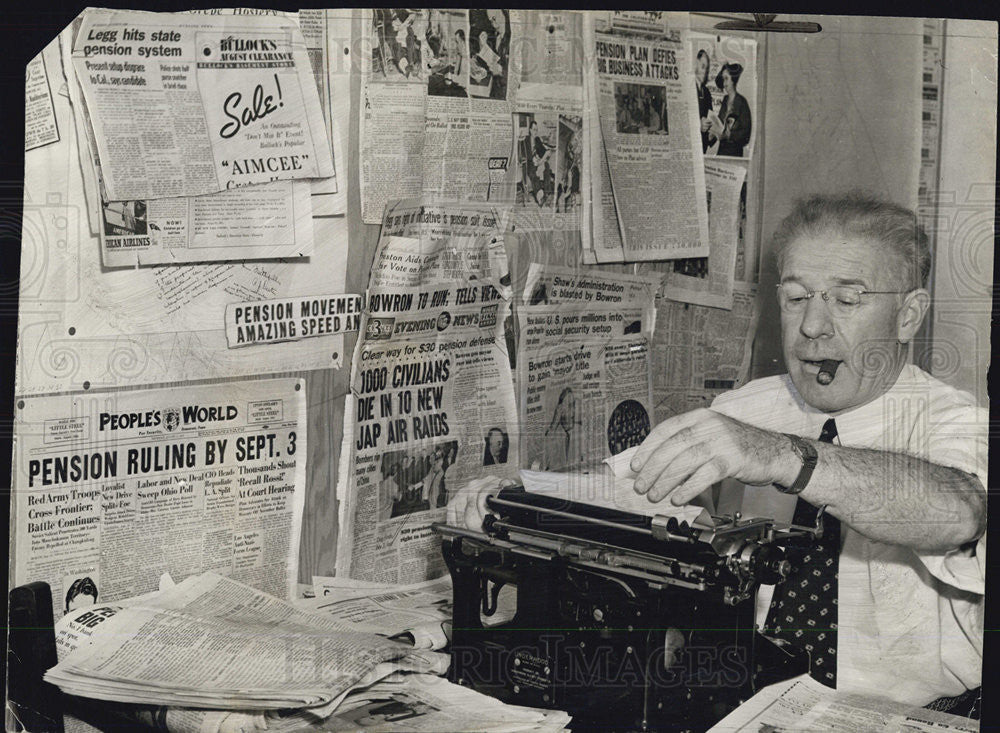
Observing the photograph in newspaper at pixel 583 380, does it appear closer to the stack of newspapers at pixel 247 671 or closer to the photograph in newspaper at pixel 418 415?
the photograph in newspaper at pixel 418 415

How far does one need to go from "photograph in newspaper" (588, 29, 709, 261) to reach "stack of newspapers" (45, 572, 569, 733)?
71 centimetres

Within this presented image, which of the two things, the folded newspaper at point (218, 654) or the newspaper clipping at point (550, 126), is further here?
the newspaper clipping at point (550, 126)

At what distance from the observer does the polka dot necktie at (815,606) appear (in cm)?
154

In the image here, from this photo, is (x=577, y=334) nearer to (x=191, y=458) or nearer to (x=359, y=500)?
(x=359, y=500)

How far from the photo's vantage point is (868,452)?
4.99ft

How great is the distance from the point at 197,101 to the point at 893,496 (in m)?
1.17

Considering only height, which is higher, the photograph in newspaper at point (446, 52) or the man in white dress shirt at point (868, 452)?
the photograph in newspaper at point (446, 52)

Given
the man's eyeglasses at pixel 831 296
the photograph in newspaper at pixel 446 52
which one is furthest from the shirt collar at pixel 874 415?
the photograph in newspaper at pixel 446 52

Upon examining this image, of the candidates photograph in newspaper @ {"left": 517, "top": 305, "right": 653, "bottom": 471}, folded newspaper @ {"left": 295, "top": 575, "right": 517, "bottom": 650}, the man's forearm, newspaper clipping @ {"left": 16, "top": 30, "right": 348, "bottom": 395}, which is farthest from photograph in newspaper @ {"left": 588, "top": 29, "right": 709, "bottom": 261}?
folded newspaper @ {"left": 295, "top": 575, "right": 517, "bottom": 650}

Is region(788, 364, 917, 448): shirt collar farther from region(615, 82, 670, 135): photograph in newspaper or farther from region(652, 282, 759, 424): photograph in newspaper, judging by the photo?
region(615, 82, 670, 135): photograph in newspaper

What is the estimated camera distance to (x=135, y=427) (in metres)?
1.51

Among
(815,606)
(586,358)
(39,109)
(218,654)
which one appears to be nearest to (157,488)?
(218,654)

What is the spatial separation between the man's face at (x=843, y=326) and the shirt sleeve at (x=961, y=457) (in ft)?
0.34

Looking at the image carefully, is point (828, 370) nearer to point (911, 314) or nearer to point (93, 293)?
point (911, 314)
